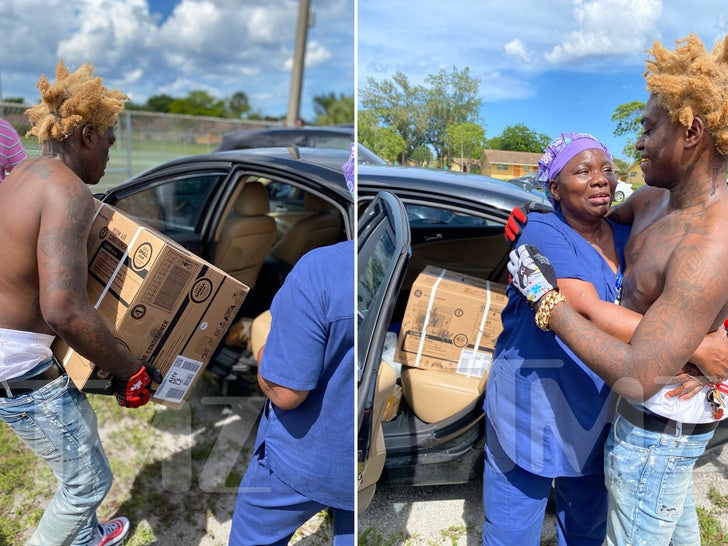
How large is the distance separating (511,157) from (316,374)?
2.72 ft

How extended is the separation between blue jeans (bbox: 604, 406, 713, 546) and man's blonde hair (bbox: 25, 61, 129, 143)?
170 centimetres

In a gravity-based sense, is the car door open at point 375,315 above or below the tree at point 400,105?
below

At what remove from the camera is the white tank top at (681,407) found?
1.36 m

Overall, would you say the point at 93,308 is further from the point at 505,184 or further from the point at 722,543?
the point at 722,543

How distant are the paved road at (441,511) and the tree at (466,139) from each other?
43.6 inches

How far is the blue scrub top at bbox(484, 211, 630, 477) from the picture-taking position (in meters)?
1.51

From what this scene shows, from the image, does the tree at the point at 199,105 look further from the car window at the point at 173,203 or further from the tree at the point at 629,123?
the tree at the point at 629,123

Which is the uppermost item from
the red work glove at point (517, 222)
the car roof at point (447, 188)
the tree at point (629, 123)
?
the tree at point (629, 123)

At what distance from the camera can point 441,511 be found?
80.4 inches

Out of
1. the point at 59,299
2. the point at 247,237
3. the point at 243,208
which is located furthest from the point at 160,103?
the point at 59,299

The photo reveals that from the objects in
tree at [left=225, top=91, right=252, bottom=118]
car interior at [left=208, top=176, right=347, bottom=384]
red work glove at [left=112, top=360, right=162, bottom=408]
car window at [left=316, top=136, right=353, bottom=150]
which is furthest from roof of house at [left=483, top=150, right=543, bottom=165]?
tree at [left=225, top=91, right=252, bottom=118]

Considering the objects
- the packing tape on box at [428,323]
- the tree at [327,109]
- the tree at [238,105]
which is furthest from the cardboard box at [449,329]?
the tree at [238,105]

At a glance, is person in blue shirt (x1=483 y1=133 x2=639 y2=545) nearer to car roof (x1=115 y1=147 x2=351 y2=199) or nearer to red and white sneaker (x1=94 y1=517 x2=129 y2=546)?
car roof (x1=115 y1=147 x2=351 y2=199)

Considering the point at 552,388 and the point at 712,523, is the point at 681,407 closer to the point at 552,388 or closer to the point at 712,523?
the point at 552,388
